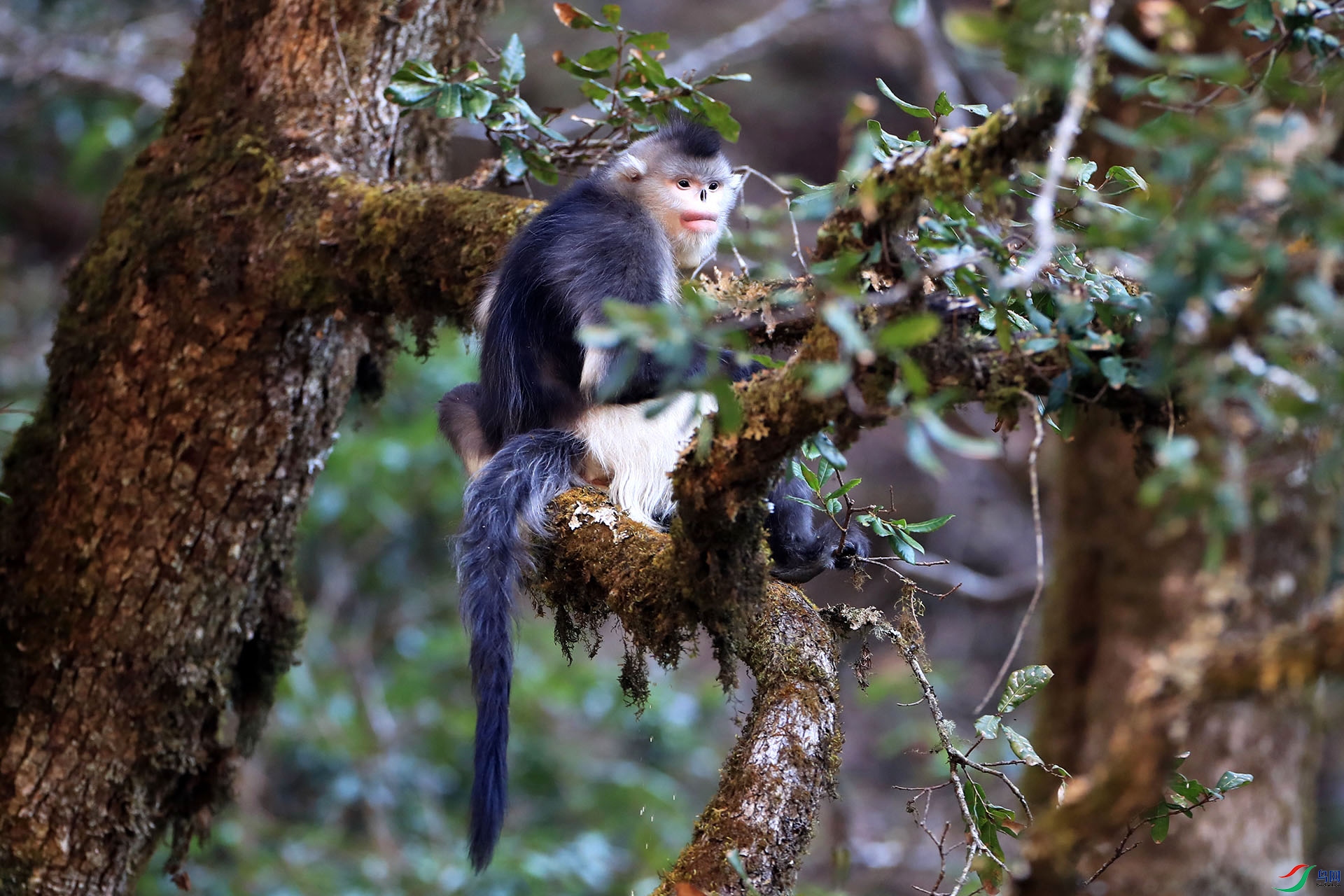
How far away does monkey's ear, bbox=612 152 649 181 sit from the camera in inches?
124

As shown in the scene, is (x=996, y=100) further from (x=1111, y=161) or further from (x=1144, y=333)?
(x=1144, y=333)

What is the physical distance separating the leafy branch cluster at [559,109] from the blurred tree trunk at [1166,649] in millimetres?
1559

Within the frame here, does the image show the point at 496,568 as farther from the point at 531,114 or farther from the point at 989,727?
the point at 531,114

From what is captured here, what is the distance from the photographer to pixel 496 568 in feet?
8.02

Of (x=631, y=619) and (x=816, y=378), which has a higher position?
(x=816, y=378)

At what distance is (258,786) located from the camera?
236 inches

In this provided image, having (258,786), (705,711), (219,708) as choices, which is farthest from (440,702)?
(219,708)

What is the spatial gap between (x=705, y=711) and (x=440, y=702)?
1758 millimetres

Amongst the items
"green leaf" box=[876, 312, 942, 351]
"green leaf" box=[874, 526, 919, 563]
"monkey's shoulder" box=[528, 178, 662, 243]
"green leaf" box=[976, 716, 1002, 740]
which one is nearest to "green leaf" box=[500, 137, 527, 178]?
"monkey's shoulder" box=[528, 178, 662, 243]

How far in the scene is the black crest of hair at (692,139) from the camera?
3.23 m

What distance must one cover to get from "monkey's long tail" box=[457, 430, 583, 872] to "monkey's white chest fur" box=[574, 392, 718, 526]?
0.19ft

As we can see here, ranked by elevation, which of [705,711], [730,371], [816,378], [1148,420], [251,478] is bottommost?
[705,711]

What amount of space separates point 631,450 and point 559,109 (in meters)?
0.97

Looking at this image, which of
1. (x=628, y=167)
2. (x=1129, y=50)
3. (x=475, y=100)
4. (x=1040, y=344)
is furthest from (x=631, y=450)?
(x=1129, y=50)
